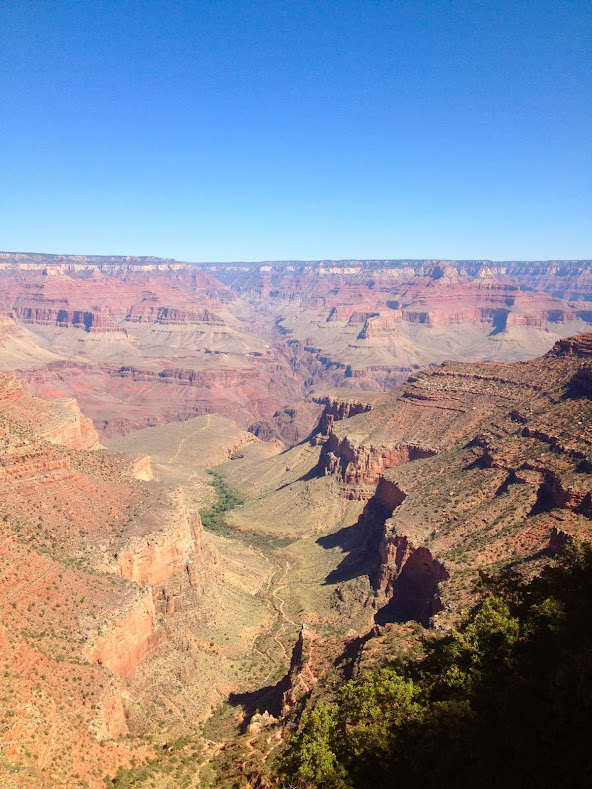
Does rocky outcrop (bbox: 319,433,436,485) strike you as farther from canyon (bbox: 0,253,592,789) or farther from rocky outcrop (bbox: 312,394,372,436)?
rocky outcrop (bbox: 312,394,372,436)

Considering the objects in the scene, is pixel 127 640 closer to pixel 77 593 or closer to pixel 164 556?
pixel 77 593

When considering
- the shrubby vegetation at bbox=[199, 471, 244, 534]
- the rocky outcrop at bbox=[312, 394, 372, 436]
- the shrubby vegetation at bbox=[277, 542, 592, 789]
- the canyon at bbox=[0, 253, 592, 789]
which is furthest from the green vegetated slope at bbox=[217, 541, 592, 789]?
the rocky outcrop at bbox=[312, 394, 372, 436]

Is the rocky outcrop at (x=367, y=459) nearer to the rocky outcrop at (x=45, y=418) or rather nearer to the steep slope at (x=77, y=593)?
the steep slope at (x=77, y=593)

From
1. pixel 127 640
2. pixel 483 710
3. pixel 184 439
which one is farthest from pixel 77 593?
pixel 184 439

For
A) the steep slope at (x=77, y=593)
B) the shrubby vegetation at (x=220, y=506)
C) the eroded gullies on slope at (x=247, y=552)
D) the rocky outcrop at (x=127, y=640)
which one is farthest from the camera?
the shrubby vegetation at (x=220, y=506)

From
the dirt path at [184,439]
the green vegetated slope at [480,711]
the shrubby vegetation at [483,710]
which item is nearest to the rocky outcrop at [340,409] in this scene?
the dirt path at [184,439]

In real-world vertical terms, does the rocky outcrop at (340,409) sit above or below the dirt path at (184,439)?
above
